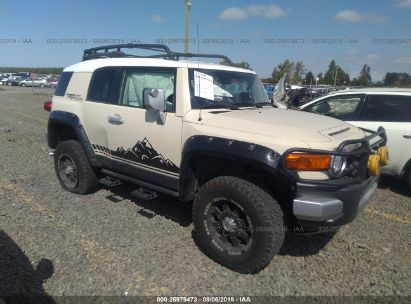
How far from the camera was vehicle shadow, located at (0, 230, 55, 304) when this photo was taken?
295 centimetres

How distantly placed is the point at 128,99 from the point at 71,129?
1.43 meters

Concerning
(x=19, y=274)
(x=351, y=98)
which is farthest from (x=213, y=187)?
(x=351, y=98)

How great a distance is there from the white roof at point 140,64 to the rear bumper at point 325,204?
1.90 m

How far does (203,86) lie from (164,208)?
186cm

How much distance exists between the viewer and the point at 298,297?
10.1 ft

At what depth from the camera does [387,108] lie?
5.88m

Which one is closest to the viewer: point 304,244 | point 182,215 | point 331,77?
point 304,244

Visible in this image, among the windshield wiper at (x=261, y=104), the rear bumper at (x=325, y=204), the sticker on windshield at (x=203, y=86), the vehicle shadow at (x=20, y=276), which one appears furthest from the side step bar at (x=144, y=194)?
the rear bumper at (x=325, y=204)

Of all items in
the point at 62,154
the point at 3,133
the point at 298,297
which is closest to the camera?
the point at 298,297

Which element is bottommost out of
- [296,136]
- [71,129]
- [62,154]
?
[62,154]

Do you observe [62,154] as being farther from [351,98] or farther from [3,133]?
[3,133]

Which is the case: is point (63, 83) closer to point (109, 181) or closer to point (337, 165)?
point (109, 181)

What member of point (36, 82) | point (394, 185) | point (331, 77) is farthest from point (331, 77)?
point (394, 185)

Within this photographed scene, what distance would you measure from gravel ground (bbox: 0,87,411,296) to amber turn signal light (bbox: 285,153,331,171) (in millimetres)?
1089
